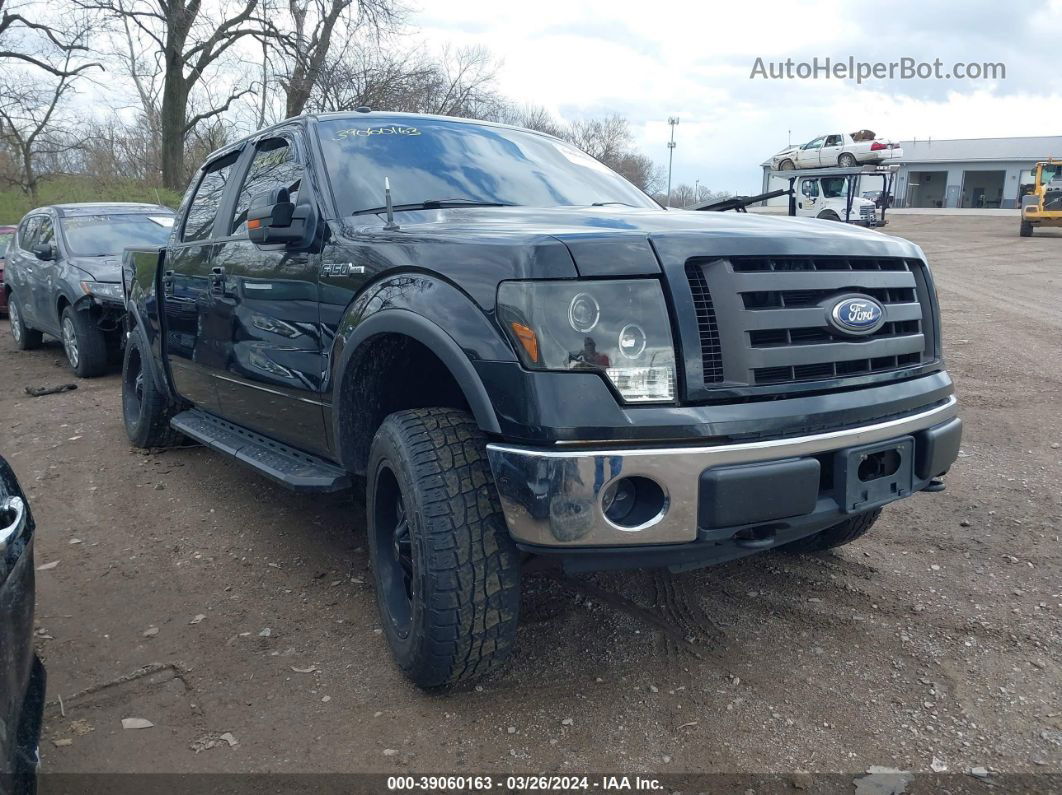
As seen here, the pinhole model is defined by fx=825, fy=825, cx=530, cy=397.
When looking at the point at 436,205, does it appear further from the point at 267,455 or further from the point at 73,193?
the point at 73,193

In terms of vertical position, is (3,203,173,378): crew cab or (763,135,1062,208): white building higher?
(763,135,1062,208): white building

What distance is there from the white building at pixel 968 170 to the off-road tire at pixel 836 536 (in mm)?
52505

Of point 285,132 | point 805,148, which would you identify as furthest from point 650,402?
point 805,148

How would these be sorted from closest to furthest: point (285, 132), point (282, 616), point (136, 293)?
point (282, 616) → point (285, 132) → point (136, 293)

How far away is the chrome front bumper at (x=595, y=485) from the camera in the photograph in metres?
2.14

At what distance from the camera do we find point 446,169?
353 cm

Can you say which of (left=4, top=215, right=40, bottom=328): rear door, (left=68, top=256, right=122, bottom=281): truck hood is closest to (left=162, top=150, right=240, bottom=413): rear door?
(left=68, top=256, right=122, bottom=281): truck hood

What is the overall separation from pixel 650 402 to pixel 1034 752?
149 cm

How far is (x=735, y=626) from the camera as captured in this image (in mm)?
3080

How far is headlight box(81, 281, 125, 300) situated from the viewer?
7.86 metres

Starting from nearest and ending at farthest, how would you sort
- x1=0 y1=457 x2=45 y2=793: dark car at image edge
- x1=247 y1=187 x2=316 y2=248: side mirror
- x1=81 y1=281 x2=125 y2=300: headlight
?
x1=0 y1=457 x2=45 y2=793: dark car at image edge
x1=247 y1=187 x2=316 y2=248: side mirror
x1=81 y1=281 x2=125 y2=300: headlight

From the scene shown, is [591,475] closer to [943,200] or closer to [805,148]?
[805,148]

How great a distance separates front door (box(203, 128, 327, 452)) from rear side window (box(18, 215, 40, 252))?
7.04 metres

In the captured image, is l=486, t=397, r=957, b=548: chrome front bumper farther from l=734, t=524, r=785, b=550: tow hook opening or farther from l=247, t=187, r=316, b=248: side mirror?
l=247, t=187, r=316, b=248: side mirror
